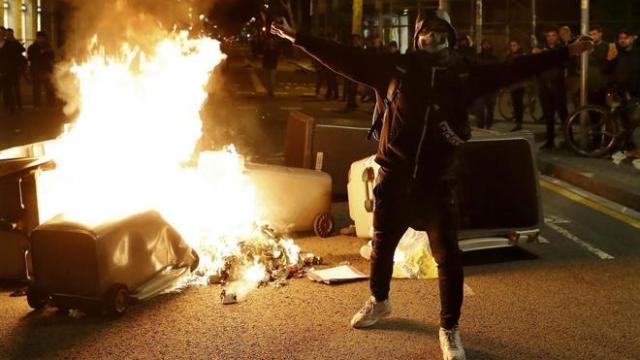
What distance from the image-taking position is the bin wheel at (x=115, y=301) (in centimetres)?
557

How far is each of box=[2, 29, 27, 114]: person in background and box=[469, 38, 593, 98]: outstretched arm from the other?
17444 millimetres

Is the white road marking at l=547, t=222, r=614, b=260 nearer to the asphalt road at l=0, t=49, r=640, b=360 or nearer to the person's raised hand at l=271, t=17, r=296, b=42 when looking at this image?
the asphalt road at l=0, t=49, r=640, b=360

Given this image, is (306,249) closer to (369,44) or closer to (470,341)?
(470,341)

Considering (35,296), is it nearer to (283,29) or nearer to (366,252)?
(283,29)

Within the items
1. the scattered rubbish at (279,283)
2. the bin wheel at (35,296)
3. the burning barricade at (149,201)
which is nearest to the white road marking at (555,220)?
the burning barricade at (149,201)

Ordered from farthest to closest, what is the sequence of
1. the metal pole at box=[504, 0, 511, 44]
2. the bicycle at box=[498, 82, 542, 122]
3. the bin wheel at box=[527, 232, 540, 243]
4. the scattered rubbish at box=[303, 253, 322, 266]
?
the metal pole at box=[504, 0, 511, 44] < the bicycle at box=[498, 82, 542, 122] < the bin wheel at box=[527, 232, 540, 243] < the scattered rubbish at box=[303, 253, 322, 266]

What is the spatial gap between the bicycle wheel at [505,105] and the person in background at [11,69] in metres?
11.1

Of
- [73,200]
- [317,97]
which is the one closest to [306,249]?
[73,200]

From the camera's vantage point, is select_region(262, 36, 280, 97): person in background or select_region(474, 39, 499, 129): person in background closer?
select_region(474, 39, 499, 129): person in background

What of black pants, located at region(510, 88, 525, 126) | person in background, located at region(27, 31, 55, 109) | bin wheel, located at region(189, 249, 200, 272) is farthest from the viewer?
person in background, located at region(27, 31, 55, 109)

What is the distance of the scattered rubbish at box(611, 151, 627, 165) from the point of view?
12047mm

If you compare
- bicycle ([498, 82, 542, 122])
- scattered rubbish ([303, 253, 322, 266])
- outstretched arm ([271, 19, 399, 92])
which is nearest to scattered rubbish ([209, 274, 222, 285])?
scattered rubbish ([303, 253, 322, 266])

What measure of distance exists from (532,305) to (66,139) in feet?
13.5

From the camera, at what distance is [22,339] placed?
208 inches
